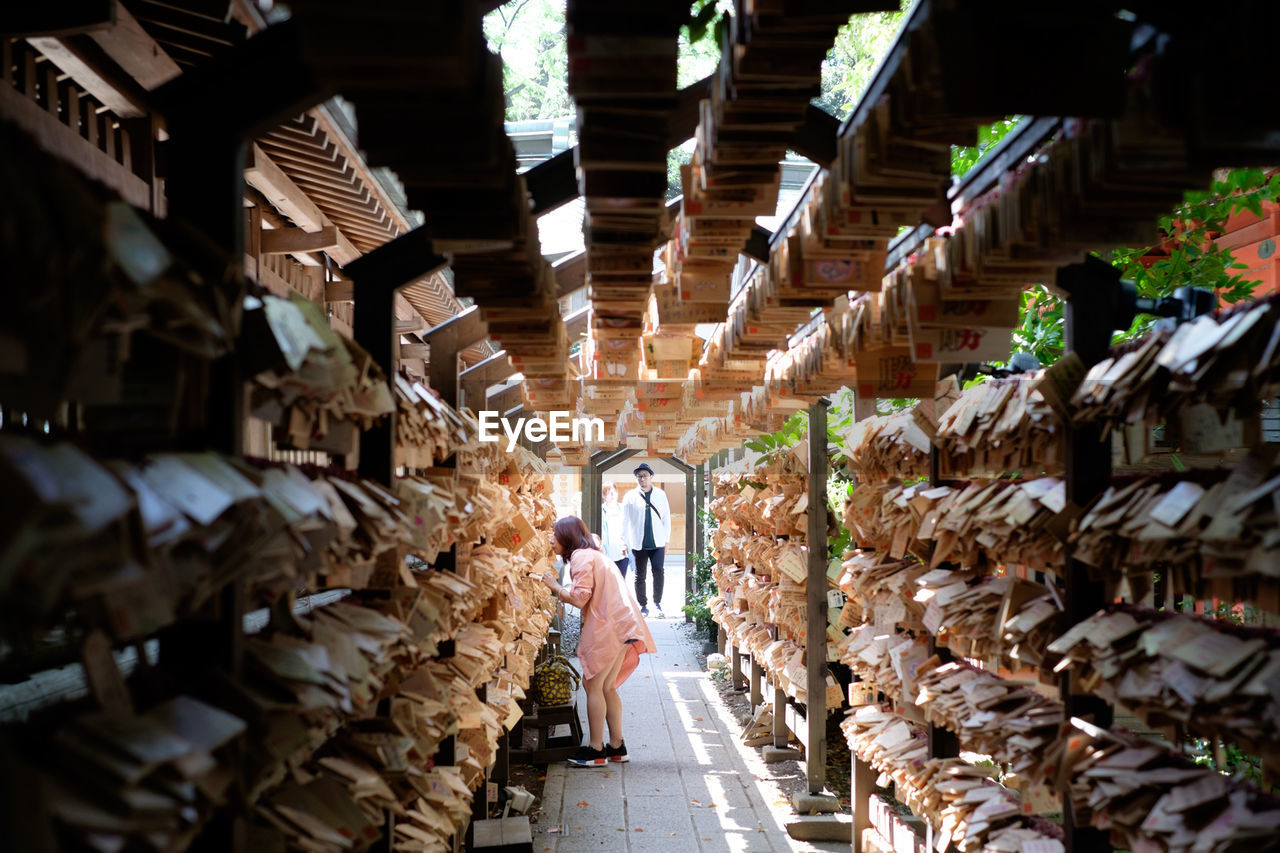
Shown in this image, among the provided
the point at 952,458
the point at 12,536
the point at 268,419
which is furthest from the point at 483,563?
the point at 12,536

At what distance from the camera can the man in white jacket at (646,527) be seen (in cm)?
1359

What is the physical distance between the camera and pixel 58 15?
1.76 metres

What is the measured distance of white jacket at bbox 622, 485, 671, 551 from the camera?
13.6 meters

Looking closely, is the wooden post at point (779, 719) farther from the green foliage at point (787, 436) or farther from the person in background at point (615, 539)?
the person in background at point (615, 539)

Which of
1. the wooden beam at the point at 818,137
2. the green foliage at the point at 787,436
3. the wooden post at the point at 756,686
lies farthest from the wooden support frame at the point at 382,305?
the wooden post at the point at 756,686

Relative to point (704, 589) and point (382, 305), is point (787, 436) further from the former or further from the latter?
point (704, 589)

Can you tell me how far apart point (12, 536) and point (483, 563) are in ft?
13.0

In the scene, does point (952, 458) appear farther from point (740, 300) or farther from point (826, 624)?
point (826, 624)

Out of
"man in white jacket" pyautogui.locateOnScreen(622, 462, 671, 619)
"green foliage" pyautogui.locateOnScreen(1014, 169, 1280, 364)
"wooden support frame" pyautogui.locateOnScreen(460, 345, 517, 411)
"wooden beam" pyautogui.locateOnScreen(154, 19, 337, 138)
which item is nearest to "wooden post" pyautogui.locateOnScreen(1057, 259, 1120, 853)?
"green foliage" pyautogui.locateOnScreen(1014, 169, 1280, 364)

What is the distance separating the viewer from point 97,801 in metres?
1.15

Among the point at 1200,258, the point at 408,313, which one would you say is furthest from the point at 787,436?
the point at 1200,258

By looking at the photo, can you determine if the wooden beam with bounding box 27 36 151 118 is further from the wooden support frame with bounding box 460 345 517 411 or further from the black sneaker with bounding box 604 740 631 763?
the black sneaker with bounding box 604 740 631 763

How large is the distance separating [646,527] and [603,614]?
6748 millimetres

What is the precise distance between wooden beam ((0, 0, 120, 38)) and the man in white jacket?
38.2 feet
